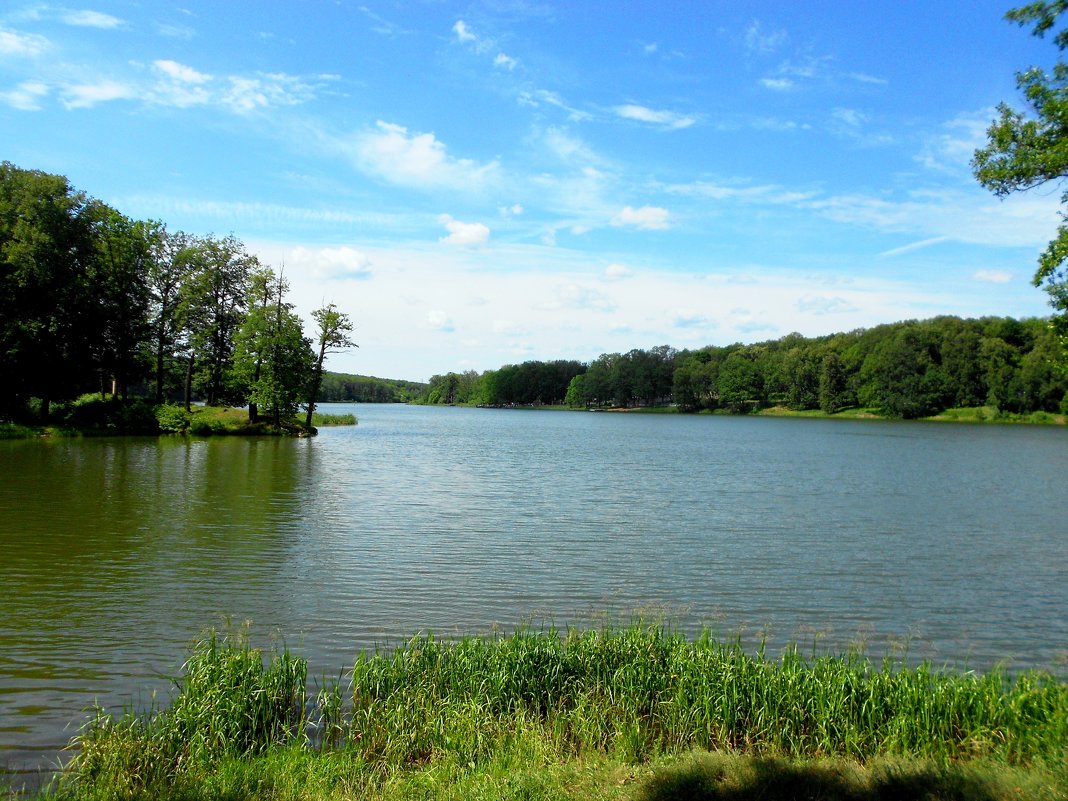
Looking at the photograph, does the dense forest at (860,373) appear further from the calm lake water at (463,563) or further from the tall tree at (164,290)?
the tall tree at (164,290)

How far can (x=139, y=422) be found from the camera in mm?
43281

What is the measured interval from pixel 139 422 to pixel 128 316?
705cm

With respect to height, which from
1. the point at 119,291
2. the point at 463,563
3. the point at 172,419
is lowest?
the point at 463,563

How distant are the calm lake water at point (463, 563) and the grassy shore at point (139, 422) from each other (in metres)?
8.26

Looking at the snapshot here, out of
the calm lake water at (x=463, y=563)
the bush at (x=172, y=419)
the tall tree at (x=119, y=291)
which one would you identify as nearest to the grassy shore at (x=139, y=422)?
the bush at (x=172, y=419)

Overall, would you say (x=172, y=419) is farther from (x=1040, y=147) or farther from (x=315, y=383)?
(x=1040, y=147)

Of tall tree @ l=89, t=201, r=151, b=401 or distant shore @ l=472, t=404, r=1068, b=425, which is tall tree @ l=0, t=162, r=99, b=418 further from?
distant shore @ l=472, t=404, r=1068, b=425

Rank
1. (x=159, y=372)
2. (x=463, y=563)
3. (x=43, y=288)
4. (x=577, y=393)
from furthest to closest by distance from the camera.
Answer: (x=577, y=393) < (x=159, y=372) < (x=43, y=288) < (x=463, y=563)

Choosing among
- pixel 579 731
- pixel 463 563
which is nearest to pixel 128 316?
pixel 463 563

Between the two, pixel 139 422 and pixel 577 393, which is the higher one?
pixel 577 393

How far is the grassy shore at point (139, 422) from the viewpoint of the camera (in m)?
37.8

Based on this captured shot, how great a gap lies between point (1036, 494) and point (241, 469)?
104 feet

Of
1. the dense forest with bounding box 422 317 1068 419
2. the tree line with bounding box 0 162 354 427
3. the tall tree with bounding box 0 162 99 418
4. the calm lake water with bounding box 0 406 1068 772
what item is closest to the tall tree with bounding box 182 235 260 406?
the tree line with bounding box 0 162 354 427

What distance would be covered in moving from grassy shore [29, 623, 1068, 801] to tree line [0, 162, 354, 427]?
3721cm
